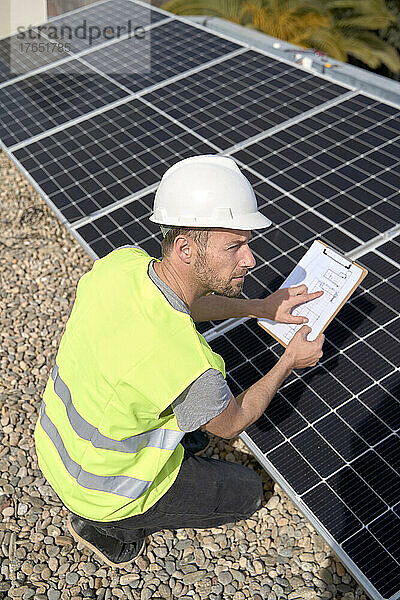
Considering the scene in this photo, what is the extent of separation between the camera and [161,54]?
970 centimetres

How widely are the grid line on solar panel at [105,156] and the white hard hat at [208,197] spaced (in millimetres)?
3650

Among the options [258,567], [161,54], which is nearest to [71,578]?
[258,567]

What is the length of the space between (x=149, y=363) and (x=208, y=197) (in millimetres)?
955

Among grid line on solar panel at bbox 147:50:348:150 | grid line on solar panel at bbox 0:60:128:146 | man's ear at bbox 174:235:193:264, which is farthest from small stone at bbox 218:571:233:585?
grid line on solar panel at bbox 0:60:128:146

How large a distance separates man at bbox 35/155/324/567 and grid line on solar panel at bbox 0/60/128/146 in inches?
217

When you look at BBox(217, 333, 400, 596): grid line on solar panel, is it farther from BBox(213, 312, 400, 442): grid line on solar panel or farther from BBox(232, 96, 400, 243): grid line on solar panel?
BBox(232, 96, 400, 243): grid line on solar panel

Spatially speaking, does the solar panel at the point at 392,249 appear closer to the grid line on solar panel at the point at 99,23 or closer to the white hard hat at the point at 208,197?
the white hard hat at the point at 208,197

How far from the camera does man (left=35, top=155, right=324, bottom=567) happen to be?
126 inches

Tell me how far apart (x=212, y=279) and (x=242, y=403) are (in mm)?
831

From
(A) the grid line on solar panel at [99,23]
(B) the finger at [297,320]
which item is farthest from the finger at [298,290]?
(A) the grid line on solar panel at [99,23]

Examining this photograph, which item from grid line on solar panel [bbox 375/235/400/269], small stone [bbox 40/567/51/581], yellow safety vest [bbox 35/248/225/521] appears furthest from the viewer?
grid line on solar panel [bbox 375/235/400/269]

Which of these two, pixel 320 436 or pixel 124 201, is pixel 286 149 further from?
pixel 320 436

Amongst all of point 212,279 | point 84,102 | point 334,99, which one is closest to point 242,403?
point 212,279

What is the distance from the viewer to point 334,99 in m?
7.61
